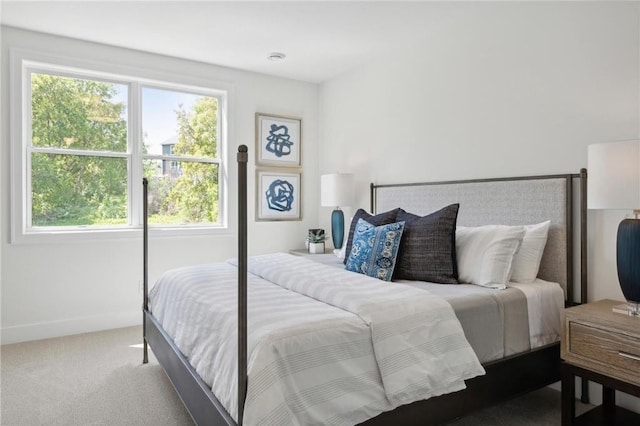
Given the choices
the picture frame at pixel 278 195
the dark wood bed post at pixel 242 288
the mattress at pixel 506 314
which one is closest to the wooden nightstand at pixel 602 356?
the mattress at pixel 506 314

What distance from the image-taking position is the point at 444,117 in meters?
3.23

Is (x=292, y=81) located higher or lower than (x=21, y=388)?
higher

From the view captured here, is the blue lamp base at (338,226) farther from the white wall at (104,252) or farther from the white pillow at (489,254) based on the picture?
the white pillow at (489,254)

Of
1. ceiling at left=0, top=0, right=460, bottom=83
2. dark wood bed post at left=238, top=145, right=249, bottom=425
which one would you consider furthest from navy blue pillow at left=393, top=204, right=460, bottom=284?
ceiling at left=0, top=0, right=460, bottom=83

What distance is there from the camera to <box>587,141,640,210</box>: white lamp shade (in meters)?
1.77

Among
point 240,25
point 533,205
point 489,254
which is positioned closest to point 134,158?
point 240,25

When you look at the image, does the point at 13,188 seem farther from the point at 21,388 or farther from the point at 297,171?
the point at 297,171

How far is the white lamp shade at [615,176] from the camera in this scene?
1.77 meters

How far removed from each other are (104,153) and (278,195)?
1.78 metres

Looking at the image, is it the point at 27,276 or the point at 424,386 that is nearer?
the point at 424,386

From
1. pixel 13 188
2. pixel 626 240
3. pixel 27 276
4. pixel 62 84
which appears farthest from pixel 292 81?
pixel 626 240

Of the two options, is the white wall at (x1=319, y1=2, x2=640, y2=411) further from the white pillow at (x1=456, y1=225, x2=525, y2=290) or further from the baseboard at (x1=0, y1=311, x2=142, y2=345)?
the baseboard at (x1=0, y1=311, x2=142, y2=345)

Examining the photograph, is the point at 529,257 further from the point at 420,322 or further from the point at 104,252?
the point at 104,252

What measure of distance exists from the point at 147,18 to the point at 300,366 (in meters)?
2.93
